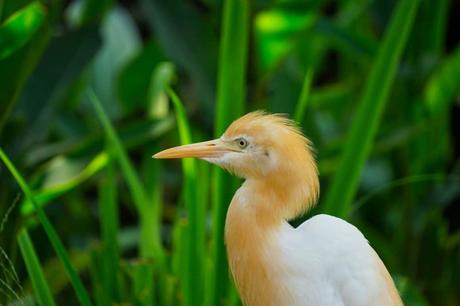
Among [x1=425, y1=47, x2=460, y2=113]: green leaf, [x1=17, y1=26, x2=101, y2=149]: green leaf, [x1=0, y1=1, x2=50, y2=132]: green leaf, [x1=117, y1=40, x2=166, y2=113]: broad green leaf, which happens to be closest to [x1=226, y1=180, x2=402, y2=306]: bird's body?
[x1=0, y1=1, x2=50, y2=132]: green leaf

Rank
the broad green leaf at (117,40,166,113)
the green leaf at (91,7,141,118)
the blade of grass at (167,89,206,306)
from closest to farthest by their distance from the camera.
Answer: the blade of grass at (167,89,206,306) < the broad green leaf at (117,40,166,113) < the green leaf at (91,7,141,118)

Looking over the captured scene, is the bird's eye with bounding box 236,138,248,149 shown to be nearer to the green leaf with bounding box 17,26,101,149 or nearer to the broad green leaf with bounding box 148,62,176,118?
the green leaf with bounding box 17,26,101,149

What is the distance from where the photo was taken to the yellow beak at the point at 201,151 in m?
1.53

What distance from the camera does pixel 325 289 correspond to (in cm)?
152

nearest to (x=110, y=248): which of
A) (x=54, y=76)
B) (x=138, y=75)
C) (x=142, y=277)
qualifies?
(x=142, y=277)

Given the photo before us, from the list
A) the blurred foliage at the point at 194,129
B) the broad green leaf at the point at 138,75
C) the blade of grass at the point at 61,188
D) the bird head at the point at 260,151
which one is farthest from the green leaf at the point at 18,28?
the broad green leaf at the point at 138,75

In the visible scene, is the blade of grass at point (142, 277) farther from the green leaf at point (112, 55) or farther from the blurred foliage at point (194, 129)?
the green leaf at point (112, 55)

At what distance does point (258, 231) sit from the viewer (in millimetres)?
1577

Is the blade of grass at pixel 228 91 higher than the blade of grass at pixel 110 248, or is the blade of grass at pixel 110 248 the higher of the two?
the blade of grass at pixel 228 91

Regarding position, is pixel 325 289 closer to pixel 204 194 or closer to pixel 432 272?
pixel 204 194

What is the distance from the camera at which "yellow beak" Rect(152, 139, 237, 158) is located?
153cm

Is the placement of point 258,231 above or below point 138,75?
above

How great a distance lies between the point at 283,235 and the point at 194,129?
133 centimetres

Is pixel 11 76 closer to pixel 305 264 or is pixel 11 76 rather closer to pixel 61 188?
pixel 61 188
